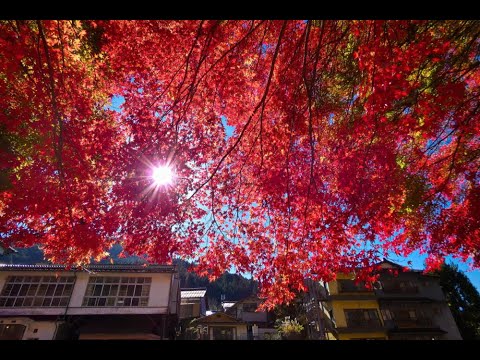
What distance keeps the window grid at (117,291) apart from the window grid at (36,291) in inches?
66.0

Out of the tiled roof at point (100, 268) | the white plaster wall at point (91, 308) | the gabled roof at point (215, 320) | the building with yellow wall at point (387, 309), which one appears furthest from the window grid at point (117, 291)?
the building with yellow wall at point (387, 309)

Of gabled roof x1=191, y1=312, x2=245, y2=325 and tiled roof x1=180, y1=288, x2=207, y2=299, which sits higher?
tiled roof x1=180, y1=288, x2=207, y2=299

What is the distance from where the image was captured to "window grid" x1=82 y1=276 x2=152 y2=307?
73.2 ft

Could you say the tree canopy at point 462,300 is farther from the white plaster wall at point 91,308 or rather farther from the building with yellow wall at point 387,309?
the white plaster wall at point 91,308

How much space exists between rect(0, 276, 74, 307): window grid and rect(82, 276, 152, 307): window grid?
1676 millimetres

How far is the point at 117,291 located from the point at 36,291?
633cm

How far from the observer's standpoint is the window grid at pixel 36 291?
21.8 m

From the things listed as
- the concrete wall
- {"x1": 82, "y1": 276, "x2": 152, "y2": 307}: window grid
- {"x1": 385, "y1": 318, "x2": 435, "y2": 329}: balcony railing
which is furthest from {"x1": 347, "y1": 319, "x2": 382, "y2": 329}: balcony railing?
{"x1": 82, "y1": 276, "x2": 152, "y2": 307}: window grid

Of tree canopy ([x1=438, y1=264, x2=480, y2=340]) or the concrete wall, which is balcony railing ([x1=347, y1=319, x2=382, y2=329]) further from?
tree canopy ([x1=438, y1=264, x2=480, y2=340])

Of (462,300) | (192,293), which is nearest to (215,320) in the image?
(192,293)

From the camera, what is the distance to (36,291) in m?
22.4
